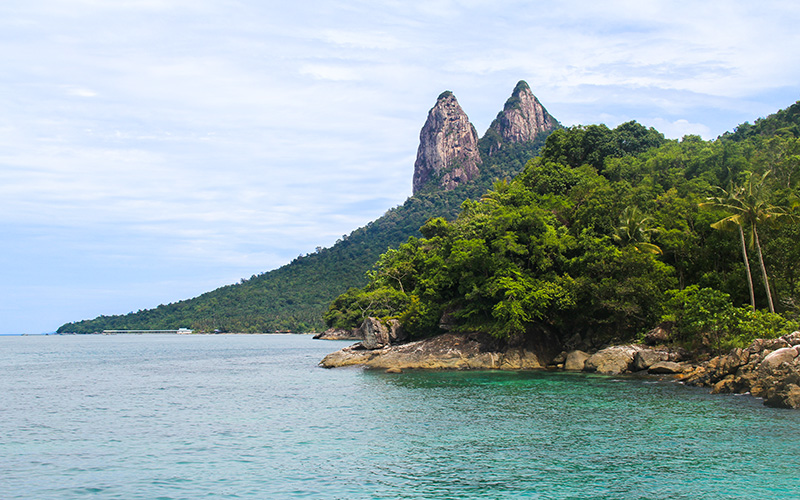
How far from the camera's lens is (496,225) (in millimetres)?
52875

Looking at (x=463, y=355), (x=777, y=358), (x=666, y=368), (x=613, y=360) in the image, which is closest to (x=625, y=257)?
(x=613, y=360)

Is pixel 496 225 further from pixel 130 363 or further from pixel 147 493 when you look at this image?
pixel 130 363

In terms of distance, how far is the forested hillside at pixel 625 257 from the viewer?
40062 millimetres

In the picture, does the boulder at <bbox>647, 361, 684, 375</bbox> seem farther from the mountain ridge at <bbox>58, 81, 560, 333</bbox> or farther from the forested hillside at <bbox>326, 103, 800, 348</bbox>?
the mountain ridge at <bbox>58, 81, 560, 333</bbox>

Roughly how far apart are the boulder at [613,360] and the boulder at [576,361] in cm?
126

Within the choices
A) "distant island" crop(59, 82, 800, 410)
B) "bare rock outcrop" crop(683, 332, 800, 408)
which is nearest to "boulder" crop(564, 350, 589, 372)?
"distant island" crop(59, 82, 800, 410)

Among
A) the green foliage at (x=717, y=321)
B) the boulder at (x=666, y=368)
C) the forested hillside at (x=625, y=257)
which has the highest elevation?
the forested hillside at (x=625, y=257)

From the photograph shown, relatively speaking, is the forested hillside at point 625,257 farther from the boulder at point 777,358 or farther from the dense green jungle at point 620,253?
the boulder at point 777,358

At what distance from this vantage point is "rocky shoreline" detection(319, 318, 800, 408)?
29719 millimetres

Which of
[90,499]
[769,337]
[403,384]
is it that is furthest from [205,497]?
[769,337]

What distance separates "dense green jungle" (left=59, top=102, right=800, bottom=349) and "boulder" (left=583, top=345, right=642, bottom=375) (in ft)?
10.4

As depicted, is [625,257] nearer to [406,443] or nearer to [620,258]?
[620,258]

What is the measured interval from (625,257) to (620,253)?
1.78ft

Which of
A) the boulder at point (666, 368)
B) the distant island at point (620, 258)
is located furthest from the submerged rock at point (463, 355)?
the boulder at point (666, 368)
